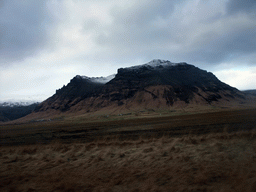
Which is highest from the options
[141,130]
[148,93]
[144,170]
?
[148,93]

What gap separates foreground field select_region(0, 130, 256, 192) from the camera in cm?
571

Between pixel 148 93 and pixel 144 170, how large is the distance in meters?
127

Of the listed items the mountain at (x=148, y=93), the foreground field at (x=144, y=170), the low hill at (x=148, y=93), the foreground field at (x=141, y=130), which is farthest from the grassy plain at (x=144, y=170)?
the mountain at (x=148, y=93)

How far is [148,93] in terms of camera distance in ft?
436

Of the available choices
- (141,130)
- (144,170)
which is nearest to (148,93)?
(141,130)

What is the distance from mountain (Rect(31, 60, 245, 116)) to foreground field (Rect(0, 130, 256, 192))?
100047 mm

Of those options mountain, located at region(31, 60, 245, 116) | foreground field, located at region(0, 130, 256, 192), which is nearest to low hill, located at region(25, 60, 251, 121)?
mountain, located at region(31, 60, 245, 116)

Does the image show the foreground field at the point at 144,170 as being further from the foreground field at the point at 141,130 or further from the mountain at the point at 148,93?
the mountain at the point at 148,93

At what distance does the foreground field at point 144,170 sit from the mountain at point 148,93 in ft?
328

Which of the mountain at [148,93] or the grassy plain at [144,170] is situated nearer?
the grassy plain at [144,170]

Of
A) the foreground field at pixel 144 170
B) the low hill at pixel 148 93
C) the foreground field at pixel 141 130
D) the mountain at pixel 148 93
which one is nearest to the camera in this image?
the foreground field at pixel 144 170

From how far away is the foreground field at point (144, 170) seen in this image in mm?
5711

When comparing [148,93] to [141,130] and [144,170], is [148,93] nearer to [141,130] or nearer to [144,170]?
[141,130]

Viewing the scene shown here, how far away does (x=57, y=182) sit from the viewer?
263 inches
